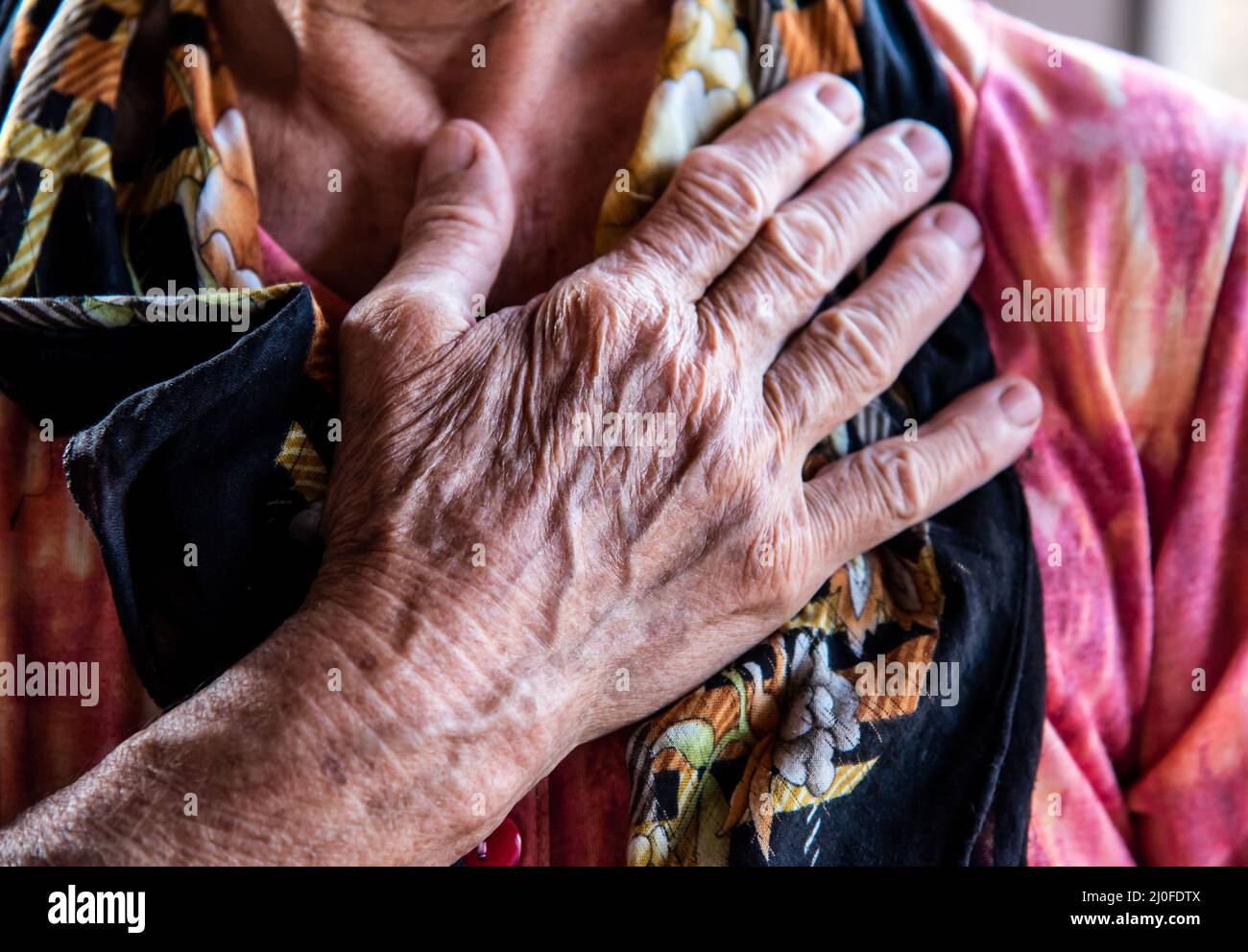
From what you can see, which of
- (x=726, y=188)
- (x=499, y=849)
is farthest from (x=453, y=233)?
(x=499, y=849)

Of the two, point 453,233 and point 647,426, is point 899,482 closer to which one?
point 647,426

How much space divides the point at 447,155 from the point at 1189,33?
45.2 inches

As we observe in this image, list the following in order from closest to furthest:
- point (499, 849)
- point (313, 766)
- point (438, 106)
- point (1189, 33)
Result: 1. point (313, 766)
2. point (499, 849)
3. point (438, 106)
4. point (1189, 33)

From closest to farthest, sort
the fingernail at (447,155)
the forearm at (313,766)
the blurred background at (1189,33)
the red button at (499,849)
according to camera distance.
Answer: the forearm at (313,766)
the red button at (499,849)
the fingernail at (447,155)
the blurred background at (1189,33)

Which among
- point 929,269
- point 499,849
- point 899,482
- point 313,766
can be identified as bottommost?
point 499,849

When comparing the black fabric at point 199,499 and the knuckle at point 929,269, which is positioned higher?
the knuckle at point 929,269

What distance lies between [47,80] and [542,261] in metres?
0.39

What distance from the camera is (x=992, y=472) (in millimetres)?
775

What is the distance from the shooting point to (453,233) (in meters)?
0.77

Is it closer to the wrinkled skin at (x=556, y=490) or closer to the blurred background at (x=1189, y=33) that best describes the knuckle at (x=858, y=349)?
the wrinkled skin at (x=556, y=490)

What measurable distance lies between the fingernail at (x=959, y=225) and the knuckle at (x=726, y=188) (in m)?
0.14

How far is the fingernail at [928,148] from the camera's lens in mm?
809

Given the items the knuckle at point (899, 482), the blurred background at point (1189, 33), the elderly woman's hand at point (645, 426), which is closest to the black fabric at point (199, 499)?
the elderly woman's hand at point (645, 426)

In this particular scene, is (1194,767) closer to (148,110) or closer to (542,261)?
(542,261)
